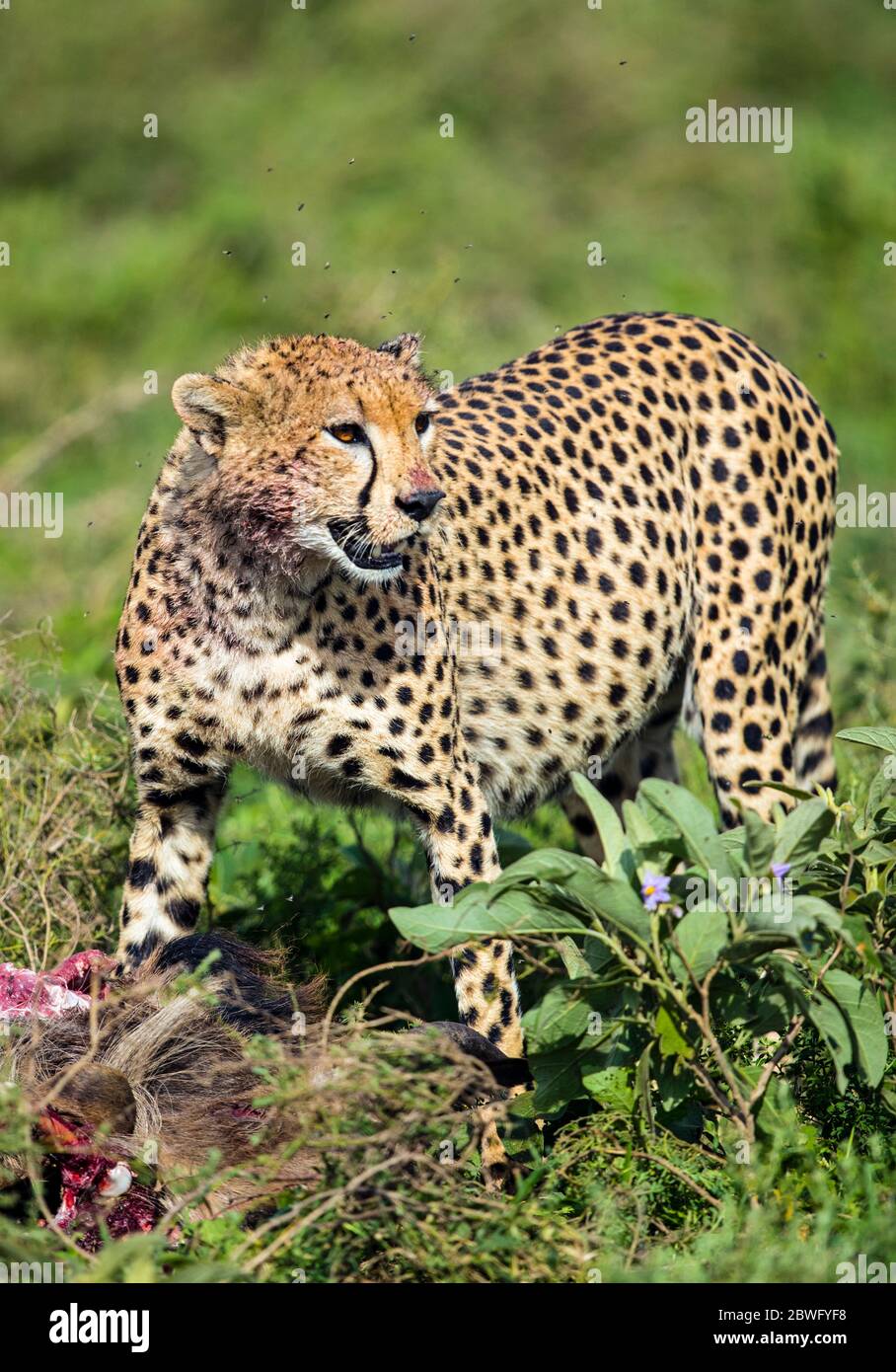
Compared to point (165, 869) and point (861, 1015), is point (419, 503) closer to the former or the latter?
point (165, 869)

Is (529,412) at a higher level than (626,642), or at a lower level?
higher

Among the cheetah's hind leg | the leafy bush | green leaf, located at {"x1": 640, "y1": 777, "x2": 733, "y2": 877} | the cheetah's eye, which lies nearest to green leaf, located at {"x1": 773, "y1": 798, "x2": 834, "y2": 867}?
the leafy bush

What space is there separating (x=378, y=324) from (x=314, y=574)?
4.29 m

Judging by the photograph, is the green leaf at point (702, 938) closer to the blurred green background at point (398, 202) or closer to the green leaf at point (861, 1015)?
the green leaf at point (861, 1015)

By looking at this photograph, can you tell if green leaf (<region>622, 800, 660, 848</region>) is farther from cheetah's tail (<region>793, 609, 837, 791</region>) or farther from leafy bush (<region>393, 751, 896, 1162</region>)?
cheetah's tail (<region>793, 609, 837, 791</region>)

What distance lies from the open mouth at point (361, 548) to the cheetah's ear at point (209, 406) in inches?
13.1

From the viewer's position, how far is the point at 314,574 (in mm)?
4438

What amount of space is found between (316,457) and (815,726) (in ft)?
6.79

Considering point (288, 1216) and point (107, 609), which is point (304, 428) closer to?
Answer: point (288, 1216)

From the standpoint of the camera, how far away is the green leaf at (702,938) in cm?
344

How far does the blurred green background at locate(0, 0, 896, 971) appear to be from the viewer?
9.72 m

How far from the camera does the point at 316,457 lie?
420cm
